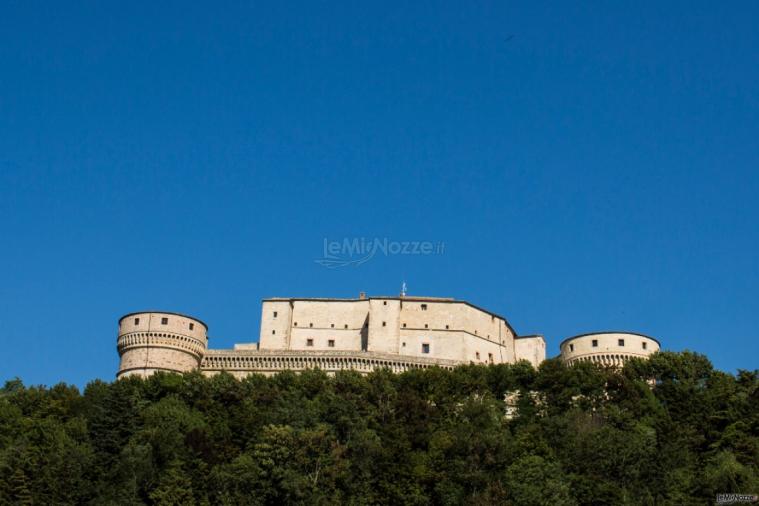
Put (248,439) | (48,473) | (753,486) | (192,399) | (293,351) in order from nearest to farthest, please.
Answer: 1. (753,486)
2. (48,473)
3. (248,439)
4. (192,399)
5. (293,351)

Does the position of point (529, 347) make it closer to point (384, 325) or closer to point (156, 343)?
point (384, 325)

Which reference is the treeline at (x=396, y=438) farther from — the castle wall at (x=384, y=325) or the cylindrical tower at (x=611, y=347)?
the castle wall at (x=384, y=325)

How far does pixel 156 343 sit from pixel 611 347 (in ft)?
105

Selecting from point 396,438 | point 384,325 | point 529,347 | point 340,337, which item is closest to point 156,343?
point 340,337

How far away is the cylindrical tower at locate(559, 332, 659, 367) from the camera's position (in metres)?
78.4

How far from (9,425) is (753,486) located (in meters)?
41.5

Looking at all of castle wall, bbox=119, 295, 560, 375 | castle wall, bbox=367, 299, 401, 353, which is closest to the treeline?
castle wall, bbox=119, 295, 560, 375

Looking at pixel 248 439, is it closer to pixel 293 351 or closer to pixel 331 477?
pixel 331 477

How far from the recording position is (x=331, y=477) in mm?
56562

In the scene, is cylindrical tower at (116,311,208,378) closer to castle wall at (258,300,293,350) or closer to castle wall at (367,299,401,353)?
castle wall at (258,300,293,350)

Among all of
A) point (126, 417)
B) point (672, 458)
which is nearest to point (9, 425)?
point (126, 417)

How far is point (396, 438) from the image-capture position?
200 feet

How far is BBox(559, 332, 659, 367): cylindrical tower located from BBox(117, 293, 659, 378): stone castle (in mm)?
71

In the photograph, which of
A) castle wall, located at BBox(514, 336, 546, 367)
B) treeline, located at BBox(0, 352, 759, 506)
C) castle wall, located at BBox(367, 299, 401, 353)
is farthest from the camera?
castle wall, located at BBox(514, 336, 546, 367)
